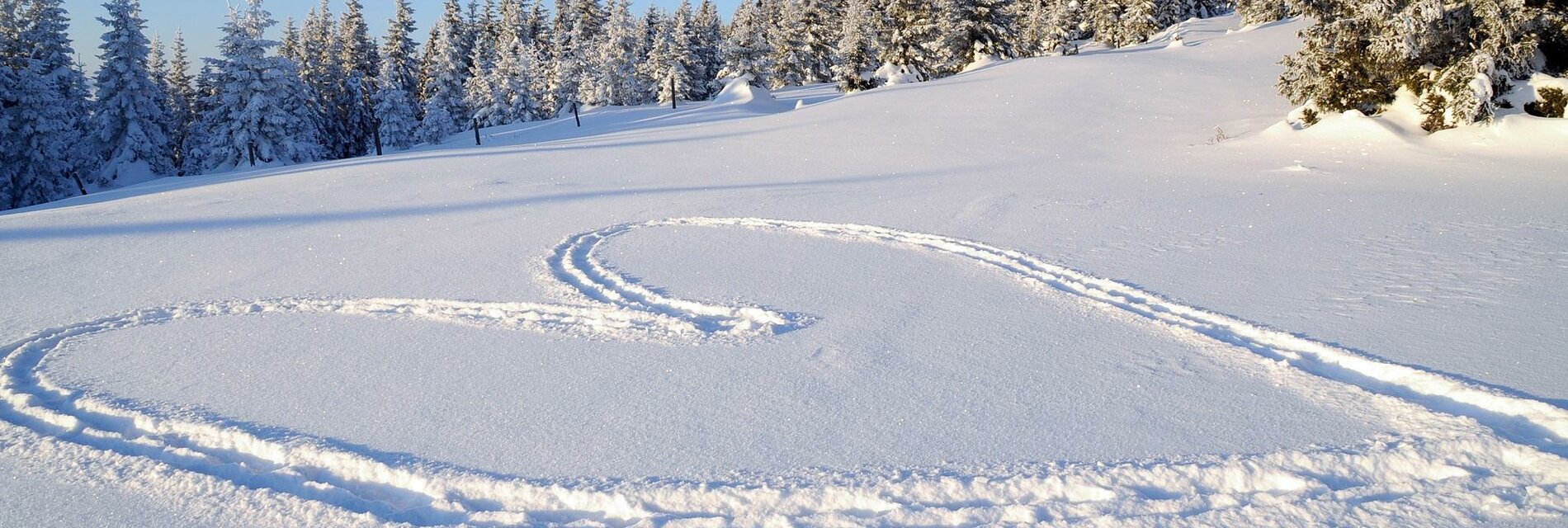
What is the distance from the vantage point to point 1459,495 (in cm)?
314

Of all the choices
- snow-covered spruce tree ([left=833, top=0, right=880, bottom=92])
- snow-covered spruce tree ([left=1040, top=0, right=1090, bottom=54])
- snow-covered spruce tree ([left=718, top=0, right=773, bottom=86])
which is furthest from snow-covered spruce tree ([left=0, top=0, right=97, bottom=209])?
snow-covered spruce tree ([left=1040, top=0, right=1090, bottom=54])

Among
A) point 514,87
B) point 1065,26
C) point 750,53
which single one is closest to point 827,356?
point 514,87

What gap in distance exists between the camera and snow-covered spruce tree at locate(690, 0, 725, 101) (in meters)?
53.9

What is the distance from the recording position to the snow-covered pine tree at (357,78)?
46188 millimetres

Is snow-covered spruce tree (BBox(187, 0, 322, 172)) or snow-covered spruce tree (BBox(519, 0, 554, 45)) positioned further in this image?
snow-covered spruce tree (BBox(519, 0, 554, 45))

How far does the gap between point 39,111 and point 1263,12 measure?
5176 cm

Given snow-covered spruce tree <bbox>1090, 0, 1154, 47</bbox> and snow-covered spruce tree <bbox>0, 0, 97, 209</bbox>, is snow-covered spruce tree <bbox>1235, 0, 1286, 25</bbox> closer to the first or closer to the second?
snow-covered spruce tree <bbox>1090, 0, 1154, 47</bbox>

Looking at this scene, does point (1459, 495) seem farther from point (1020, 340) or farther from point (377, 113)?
point (377, 113)

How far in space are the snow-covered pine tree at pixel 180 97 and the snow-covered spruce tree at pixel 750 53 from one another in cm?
3096

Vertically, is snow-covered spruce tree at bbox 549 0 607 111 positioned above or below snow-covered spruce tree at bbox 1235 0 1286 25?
above

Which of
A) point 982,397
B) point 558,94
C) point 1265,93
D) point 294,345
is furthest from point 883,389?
point 558,94

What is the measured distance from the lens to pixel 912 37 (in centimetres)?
3684

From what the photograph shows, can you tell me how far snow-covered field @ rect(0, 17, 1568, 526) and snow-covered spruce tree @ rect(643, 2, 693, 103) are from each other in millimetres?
37208

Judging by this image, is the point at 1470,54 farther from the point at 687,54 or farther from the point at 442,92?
the point at 442,92
